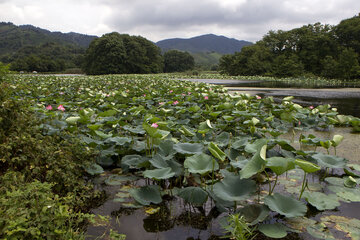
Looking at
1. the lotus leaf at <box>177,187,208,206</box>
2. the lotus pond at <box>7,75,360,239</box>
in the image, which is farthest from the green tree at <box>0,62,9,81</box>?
the lotus leaf at <box>177,187,208,206</box>

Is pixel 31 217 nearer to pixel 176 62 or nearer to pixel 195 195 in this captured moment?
pixel 195 195

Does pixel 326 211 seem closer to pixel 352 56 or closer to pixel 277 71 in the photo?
pixel 352 56

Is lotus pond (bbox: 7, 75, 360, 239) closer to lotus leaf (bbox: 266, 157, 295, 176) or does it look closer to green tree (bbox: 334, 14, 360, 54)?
lotus leaf (bbox: 266, 157, 295, 176)

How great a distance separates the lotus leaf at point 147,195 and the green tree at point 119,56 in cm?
3510

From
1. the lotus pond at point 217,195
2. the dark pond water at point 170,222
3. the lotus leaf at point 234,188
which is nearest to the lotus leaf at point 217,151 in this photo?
the lotus pond at point 217,195

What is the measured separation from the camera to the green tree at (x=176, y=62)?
58.1 meters

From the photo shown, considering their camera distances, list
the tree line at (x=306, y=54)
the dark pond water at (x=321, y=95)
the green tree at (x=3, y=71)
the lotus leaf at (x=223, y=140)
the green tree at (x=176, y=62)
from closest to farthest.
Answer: the green tree at (x=3, y=71)
the lotus leaf at (x=223, y=140)
the dark pond water at (x=321, y=95)
the tree line at (x=306, y=54)
the green tree at (x=176, y=62)

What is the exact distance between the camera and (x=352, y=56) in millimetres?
24266

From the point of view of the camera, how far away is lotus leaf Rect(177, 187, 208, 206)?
1663mm

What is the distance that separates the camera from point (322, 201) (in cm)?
167

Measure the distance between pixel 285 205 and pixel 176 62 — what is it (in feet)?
192

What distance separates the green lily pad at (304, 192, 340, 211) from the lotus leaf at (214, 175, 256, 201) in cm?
45

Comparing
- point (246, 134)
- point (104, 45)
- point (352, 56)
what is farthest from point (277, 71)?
point (246, 134)

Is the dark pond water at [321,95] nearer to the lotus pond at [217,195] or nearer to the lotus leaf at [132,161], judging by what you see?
the lotus pond at [217,195]
